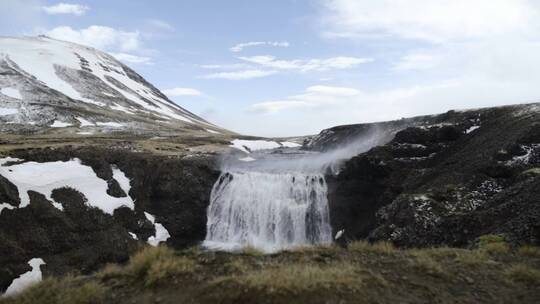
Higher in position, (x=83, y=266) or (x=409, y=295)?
(x=409, y=295)

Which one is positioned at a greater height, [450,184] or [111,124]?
[111,124]

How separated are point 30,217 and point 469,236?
28380 millimetres

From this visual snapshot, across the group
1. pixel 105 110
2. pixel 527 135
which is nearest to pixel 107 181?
pixel 527 135

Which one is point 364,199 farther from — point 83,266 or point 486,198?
point 83,266

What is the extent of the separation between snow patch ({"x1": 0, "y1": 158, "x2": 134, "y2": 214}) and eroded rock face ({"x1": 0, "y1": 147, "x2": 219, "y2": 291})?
0.52m

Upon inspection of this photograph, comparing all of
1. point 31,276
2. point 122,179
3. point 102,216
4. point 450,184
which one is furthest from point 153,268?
point 122,179

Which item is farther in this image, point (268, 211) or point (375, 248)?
point (268, 211)

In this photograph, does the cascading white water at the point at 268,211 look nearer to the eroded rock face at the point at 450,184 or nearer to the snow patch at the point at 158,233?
the eroded rock face at the point at 450,184

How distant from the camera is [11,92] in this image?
343ft

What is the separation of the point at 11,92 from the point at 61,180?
8625cm

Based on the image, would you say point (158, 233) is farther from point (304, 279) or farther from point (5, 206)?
point (304, 279)

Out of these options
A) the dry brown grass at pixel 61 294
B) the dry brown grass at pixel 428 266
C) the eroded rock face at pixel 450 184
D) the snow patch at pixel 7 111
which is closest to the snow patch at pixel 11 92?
the snow patch at pixel 7 111

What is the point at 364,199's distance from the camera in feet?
114

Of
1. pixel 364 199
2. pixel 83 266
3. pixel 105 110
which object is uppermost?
pixel 105 110
